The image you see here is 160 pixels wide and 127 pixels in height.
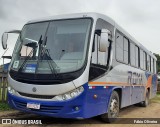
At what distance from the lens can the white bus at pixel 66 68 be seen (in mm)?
7445

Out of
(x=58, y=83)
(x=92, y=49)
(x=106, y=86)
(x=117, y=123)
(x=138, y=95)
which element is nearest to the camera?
(x=58, y=83)

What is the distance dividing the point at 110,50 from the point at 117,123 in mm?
2239

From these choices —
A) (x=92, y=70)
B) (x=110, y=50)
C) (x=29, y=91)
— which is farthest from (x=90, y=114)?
(x=110, y=50)

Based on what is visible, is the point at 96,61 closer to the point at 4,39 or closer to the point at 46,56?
the point at 46,56

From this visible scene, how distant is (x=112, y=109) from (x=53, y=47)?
2.72m

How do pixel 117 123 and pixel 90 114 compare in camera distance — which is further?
pixel 117 123

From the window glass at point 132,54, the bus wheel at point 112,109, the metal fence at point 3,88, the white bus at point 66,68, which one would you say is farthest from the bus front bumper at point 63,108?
→ the window glass at point 132,54

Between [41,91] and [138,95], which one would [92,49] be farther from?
[138,95]

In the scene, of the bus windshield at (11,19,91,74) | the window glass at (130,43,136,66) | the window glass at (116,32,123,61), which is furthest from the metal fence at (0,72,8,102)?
the window glass at (130,43,136,66)

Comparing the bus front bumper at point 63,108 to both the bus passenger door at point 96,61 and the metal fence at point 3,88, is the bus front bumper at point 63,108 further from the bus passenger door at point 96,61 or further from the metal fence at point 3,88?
the metal fence at point 3,88

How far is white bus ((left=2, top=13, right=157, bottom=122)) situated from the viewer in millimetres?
7445

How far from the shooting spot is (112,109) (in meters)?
9.27

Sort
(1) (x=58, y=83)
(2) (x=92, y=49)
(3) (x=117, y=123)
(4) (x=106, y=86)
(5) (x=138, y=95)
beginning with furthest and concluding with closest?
(5) (x=138, y=95) < (3) (x=117, y=123) < (4) (x=106, y=86) < (2) (x=92, y=49) < (1) (x=58, y=83)

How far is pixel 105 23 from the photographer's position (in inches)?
354
